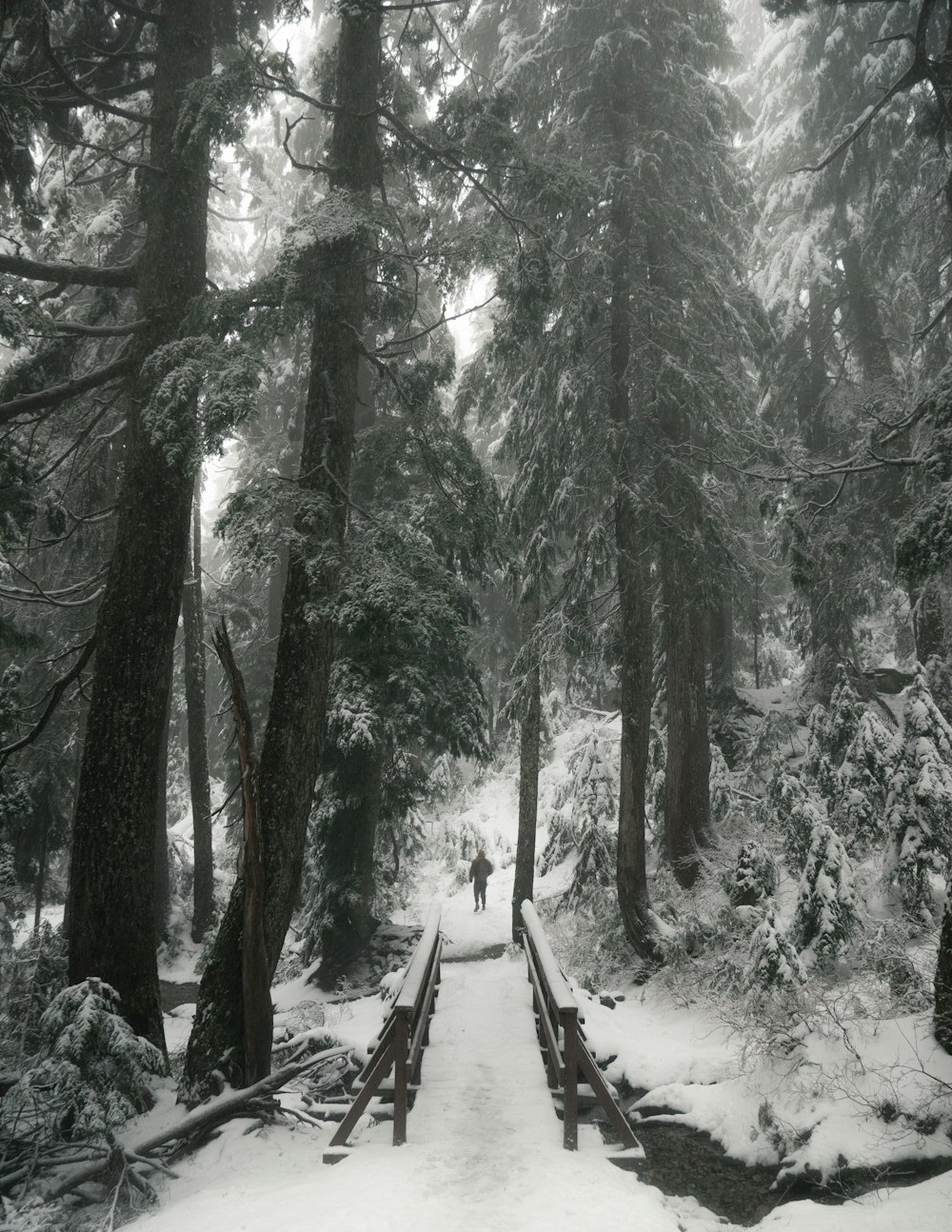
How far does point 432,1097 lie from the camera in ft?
20.2

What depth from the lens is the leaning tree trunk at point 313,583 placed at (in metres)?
6.21

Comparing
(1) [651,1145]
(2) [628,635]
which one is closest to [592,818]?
(2) [628,635]

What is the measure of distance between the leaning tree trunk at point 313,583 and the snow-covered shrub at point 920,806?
21.8ft

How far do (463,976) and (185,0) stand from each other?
13.5 meters

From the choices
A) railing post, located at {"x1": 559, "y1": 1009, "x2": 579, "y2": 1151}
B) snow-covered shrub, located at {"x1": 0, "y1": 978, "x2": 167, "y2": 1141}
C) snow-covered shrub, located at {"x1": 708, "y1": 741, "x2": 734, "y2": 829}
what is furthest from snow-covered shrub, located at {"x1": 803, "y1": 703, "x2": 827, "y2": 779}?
snow-covered shrub, located at {"x1": 0, "y1": 978, "x2": 167, "y2": 1141}

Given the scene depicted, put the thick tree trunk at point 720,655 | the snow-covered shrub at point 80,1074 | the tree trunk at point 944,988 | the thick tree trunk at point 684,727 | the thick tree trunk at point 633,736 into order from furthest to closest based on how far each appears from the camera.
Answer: the thick tree trunk at point 720,655 < the thick tree trunk at point 684,727 < the thick tree trunk at point 633,736 < the tree trunk at point 944,988 < the snow-covered shrub at point 80,1074

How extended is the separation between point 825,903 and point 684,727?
4.48 meters

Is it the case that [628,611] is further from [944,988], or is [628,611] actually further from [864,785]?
[944,988]

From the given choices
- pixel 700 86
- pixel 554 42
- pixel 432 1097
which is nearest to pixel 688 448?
pixel 700 86

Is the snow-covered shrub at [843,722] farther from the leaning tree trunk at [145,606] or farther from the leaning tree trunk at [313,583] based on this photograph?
the leaning tree trunk at [145,606]

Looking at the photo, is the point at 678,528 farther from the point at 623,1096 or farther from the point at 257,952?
the point at 257,952

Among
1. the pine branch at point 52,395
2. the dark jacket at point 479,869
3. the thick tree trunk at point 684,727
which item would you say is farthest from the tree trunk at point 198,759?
the thick tree trunk at point 684,727

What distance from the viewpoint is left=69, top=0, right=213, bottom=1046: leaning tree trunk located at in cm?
649

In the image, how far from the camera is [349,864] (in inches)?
494
